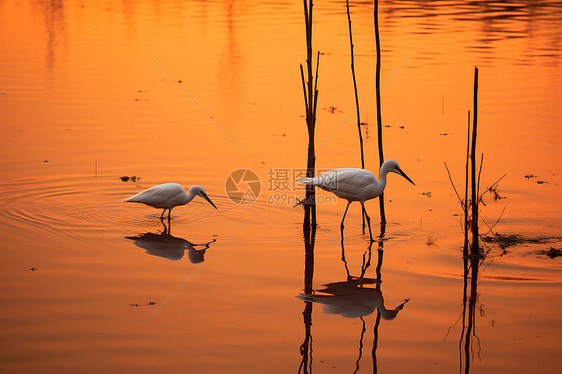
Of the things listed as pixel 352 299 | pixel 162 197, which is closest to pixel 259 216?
pixel 162 197

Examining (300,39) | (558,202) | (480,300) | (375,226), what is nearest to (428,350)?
(480,300)

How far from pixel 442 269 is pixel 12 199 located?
5.42 meters

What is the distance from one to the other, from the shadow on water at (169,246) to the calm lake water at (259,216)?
34 mm

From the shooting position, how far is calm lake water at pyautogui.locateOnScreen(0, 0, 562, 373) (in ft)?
18.3

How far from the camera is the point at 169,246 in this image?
788 cm

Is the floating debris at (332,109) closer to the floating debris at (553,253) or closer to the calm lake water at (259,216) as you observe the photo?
the calm lake water at (259,216)

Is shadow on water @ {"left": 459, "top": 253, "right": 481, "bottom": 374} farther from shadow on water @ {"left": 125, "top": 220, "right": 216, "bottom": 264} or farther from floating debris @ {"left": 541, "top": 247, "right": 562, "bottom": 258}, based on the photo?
shadow on water @ {"left": 125, "top": 220, "right": 216, "bottom": 264}

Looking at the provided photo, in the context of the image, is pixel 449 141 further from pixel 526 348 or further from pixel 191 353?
pixel 191 353

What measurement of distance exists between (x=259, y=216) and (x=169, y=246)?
1420 millimetres

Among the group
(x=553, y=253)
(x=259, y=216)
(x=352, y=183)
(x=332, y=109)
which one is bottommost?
(x=553, y=253)

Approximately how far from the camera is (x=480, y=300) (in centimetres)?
644

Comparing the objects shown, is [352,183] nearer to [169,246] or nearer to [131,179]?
[169,246]

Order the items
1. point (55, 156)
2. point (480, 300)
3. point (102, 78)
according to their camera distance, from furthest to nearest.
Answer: point (102, 78) → point (55, 156) → point (480, 300)

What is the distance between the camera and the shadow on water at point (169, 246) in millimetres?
7559
